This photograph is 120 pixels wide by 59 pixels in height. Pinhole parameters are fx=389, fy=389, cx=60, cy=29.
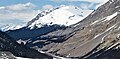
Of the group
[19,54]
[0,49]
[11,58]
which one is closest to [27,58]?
[19,54]

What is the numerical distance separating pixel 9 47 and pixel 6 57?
3321 cm

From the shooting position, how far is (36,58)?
561 feet

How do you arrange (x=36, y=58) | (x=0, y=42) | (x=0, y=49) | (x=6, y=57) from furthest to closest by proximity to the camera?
(x=36, y=58) → (x=0, y=42) → (x=0, y=49) → (x=6, y=57)

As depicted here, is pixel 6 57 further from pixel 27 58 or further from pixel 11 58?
pixel 27 58

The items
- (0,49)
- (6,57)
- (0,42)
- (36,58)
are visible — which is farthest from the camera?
(36,58)

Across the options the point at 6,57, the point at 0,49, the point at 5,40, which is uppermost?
the point at 5,40

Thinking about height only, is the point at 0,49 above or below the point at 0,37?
below

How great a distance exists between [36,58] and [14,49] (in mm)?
11334

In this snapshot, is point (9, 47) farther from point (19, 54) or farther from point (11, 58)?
point (11, 58)

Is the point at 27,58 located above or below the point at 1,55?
above

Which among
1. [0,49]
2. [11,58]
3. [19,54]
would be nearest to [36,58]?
[19,54]

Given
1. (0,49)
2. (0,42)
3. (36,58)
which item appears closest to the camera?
(0,49)

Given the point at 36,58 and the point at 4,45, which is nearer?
the point at 4,45

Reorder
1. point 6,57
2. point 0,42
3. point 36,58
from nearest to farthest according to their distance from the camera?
point 6,57 < point 0,42 < point 36,58
